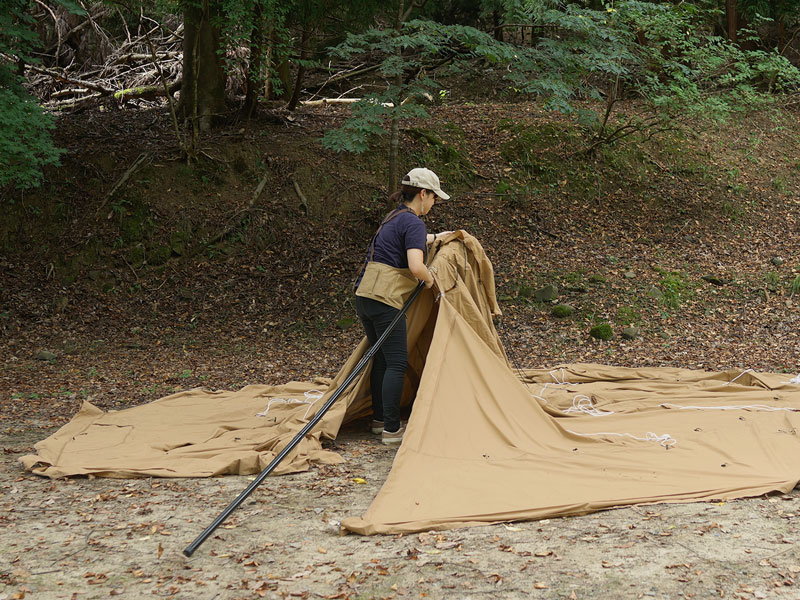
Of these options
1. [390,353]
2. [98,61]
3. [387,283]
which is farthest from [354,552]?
[98,61]

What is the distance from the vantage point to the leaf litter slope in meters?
2.90

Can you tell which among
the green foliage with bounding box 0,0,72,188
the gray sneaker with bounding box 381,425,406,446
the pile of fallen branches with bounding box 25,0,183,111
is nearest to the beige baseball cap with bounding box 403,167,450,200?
the gray sneaker with bounding box 381,425,406,446

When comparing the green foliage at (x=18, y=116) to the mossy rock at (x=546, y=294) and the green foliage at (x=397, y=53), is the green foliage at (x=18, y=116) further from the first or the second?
the mossy rock at (x=546, y=294)

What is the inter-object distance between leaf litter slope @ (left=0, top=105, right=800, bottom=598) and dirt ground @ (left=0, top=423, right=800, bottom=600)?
1 centimetres

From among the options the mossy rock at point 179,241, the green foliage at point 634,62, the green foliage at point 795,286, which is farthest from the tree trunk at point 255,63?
the green foliage at point 795,286

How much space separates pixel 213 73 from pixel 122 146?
1.67m

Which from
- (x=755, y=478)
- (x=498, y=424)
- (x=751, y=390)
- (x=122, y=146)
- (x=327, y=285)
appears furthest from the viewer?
(x=122, y=146)

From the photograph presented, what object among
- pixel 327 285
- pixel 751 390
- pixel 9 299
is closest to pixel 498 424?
pixel 751 390

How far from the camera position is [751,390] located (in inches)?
216

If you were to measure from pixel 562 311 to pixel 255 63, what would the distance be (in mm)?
5232

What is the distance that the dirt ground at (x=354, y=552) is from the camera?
274cm

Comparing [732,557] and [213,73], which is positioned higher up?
[213,73]

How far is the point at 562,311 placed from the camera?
8.36 metres

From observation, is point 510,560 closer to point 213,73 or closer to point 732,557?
point 732,557
